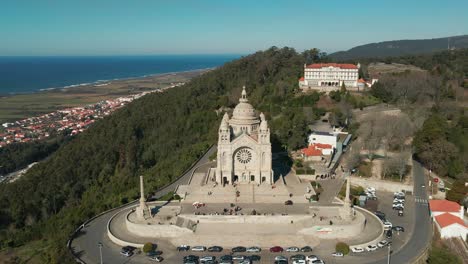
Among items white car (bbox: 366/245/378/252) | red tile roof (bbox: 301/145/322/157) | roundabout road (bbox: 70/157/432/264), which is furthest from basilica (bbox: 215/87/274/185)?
white car (bbox: 366/245/378/252)

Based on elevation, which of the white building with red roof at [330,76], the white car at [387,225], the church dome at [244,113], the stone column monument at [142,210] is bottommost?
the white car at [387,225]

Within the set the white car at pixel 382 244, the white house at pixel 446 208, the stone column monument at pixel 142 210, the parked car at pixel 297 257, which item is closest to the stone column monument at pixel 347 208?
the white car at pixel 382 244

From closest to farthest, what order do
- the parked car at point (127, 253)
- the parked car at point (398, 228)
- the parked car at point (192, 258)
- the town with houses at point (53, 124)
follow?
the parked car at point (192, 258), the parked car at point (127, 253), the parked car at point (398, 228), the town with houses at point (53, 124)

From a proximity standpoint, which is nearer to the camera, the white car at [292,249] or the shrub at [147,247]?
the shrub at [147,247]

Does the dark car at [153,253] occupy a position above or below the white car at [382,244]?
above

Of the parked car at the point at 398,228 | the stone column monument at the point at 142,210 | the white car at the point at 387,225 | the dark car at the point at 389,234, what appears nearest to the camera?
the dark car at the point at 389,234

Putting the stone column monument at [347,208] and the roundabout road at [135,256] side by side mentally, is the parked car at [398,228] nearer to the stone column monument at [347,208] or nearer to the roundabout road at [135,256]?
the roundabout road at [135,256]
